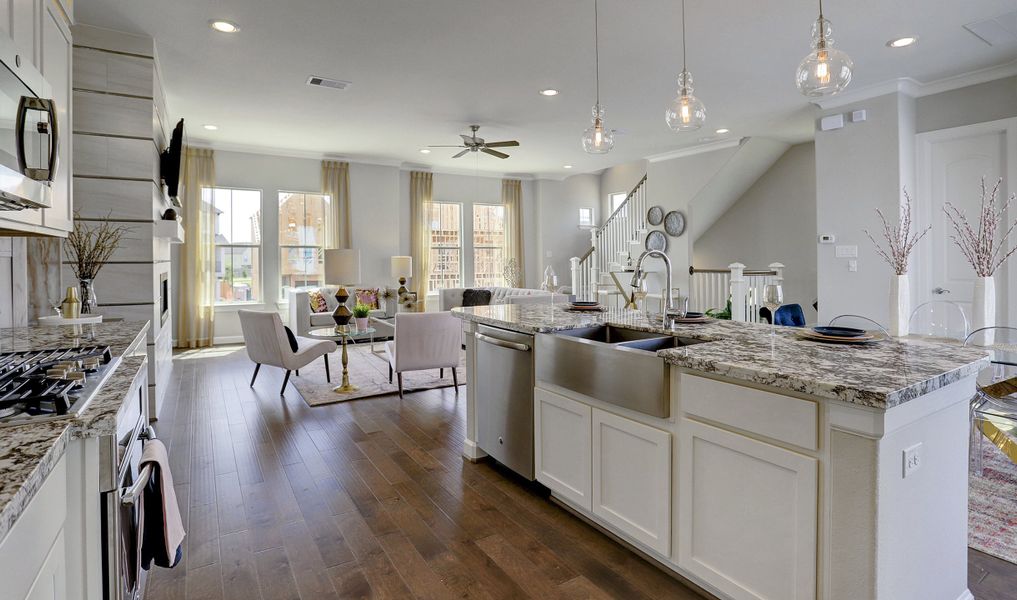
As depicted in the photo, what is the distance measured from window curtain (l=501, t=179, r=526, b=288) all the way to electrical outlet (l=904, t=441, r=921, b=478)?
29.4 feet

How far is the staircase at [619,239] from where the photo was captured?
355 inches

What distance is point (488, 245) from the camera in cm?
1032

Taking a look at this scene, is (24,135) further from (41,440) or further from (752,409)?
(752,409)

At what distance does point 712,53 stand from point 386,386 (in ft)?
13.3

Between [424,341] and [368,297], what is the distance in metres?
3.81

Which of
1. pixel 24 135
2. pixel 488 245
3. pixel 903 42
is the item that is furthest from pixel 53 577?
pixel 488 245

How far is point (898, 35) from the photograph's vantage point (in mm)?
3994

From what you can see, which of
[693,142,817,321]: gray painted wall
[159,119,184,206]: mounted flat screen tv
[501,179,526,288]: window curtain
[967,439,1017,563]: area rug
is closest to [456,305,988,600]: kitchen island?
[967,439,1017,563]: area rug

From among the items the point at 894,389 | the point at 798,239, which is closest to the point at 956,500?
the point at 894,389

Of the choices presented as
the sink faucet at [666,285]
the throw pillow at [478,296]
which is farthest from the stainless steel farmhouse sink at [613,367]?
the throw pillow at [478,296]

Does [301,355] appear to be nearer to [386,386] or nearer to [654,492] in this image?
[386,386]

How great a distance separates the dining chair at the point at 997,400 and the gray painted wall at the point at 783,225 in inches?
172

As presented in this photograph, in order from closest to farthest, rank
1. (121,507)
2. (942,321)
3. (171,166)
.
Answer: (121,507)
(942,321)
(171,166)

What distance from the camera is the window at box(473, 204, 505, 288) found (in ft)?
33.4
